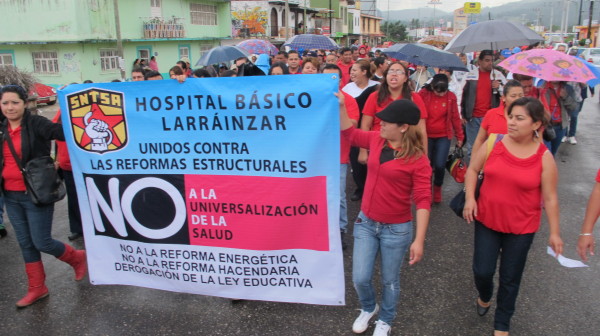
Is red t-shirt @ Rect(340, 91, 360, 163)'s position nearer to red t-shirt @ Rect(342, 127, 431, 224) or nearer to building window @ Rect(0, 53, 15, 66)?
red t-shirt @ Rect(342, 127, 431, 224)

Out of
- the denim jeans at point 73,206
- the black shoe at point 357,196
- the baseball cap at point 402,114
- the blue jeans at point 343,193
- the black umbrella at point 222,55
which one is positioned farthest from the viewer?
the black umbrella at point 222,55

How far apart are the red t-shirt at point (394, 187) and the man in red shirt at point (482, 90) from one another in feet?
13.3

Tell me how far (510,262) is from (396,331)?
91cm

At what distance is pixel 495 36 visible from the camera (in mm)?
6633

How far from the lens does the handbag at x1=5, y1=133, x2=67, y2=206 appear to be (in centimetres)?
356

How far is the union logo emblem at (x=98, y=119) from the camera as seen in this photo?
351 centimetres

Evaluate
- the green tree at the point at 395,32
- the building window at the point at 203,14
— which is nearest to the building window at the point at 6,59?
the building window at the point at 203,14

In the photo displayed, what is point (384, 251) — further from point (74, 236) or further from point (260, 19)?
point (260, 19)

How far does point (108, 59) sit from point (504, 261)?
28.3 metres

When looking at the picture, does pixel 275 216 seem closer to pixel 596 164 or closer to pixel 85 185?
pixel 85 185

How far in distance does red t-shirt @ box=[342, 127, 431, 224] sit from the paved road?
92cm

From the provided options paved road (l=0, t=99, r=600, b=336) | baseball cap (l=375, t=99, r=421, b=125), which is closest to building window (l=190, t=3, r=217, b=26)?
paved road (l=0, t=99, r=600, b=336)

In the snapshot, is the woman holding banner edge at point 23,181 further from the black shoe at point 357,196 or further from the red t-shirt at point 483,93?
the red t-shirt at point 483,93

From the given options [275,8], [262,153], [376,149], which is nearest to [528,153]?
[376,149]
